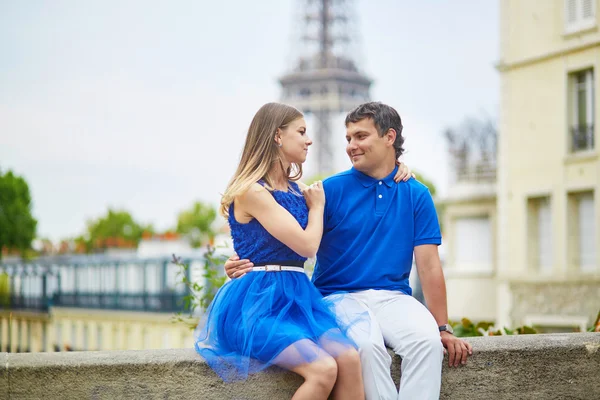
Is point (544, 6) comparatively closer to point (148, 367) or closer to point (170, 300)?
point (148, 367)

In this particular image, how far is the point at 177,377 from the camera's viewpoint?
11.6ft

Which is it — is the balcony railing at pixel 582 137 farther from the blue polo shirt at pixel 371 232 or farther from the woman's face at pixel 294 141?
the woman's face at pixel 294 141

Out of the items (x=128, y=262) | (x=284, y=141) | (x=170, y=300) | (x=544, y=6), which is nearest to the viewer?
(x=284, y=141)

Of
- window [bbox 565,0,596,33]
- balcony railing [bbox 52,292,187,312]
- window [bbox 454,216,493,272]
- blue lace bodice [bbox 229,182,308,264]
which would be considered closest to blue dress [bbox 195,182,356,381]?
blue lace bodice [bbox 229,182,308,264]

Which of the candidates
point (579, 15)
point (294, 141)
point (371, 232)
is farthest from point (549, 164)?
point (294, 141)

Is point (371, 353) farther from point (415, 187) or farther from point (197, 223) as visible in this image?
point (197, 223)

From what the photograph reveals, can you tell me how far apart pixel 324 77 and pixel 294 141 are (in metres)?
72.1

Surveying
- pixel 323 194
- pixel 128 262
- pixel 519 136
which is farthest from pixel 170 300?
pixel 323 194

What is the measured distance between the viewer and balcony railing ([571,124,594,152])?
64.1ft

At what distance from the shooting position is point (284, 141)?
3885 mm

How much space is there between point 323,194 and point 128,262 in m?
43.3

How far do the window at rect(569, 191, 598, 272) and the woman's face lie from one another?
16.7 metres

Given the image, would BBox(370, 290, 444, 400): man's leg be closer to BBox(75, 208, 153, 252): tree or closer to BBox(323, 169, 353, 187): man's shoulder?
BBox(323, 169, 353, 187): man's shoulder

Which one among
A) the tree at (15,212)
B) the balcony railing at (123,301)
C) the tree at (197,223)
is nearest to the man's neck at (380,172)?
the balcony railing at (123,301)
